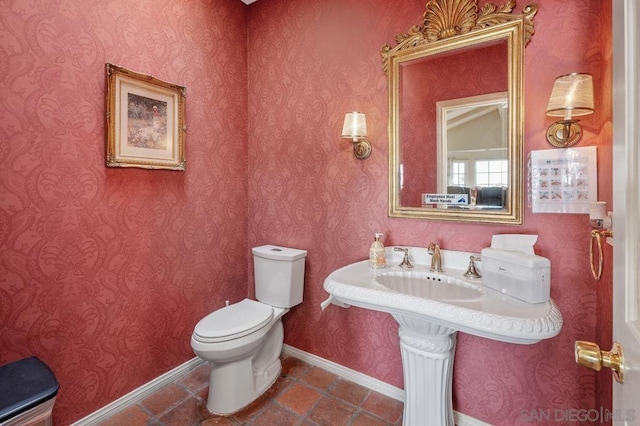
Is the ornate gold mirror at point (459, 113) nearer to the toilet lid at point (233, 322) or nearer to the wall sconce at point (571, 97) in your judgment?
the wall sconce at point (571, 97)

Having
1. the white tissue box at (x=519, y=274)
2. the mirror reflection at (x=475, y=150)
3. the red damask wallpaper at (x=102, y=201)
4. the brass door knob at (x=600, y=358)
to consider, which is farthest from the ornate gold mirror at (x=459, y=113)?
the red damask wallpaper at (x=102, y=201)

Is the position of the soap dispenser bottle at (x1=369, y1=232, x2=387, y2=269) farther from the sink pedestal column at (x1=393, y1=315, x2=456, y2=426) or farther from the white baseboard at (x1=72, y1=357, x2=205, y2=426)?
the white baseboard at (x1=72, y1=357, x2=205, y2=426)

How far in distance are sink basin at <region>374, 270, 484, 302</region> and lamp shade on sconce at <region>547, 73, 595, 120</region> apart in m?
0.82

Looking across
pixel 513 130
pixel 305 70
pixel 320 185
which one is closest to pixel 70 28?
pixel 305 70

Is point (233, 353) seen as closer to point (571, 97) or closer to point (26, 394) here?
point (26, 394)

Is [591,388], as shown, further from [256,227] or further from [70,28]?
[70,28]

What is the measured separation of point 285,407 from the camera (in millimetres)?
1722

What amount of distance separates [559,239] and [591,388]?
648mm

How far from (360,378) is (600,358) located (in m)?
1.63

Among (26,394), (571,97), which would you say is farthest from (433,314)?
(26,394)

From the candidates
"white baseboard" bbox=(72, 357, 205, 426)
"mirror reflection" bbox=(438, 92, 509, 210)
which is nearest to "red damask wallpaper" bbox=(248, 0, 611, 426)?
"mirror reflection" bbox=(438, 92, 509, 210)

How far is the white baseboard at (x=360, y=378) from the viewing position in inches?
62.0

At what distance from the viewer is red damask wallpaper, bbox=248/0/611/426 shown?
50.3 inches

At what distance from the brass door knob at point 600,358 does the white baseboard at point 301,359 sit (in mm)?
1312
